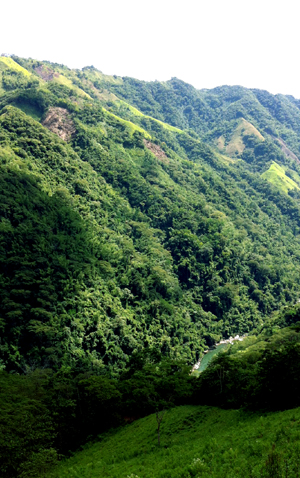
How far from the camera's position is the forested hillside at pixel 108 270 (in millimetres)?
47406

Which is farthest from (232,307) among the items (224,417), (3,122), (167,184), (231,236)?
(3,122)

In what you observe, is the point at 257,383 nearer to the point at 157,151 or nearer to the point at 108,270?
the point at 108,270

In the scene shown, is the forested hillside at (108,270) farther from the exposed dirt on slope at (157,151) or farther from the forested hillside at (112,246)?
the exposed dirt on slope at (157,151)

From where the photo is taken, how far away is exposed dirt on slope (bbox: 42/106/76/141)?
149000mm

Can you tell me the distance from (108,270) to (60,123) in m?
79.6

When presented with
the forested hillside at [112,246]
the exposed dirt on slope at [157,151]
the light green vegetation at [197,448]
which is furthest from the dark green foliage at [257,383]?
the exposed dirt on slope at [157,151]

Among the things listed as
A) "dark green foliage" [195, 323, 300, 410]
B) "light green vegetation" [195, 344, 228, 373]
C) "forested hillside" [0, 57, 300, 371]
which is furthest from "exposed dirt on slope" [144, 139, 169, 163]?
"dark green foliage" [195, 323, 300, 410]

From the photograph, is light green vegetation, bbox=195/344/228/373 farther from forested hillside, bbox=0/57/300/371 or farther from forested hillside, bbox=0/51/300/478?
forested hillside, bbox=0/57/300/371

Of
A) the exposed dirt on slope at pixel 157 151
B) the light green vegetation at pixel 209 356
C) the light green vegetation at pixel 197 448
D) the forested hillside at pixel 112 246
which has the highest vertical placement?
the exposed dirt on slope at pixel 157 151

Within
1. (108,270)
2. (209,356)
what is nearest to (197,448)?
(209,356)

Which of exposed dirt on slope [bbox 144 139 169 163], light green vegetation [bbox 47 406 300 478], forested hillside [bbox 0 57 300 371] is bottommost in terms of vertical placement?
light green vegetation [bbox 47 406 300 478]

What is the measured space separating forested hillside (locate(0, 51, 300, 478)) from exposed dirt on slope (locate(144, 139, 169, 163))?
0.83m

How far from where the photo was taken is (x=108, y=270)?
102375 mm

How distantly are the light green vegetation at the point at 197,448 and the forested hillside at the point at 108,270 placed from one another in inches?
125
